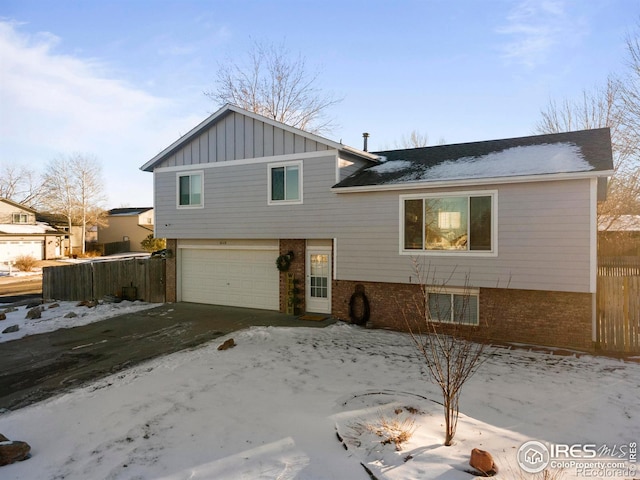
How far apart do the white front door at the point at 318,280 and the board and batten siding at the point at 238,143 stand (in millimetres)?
3190

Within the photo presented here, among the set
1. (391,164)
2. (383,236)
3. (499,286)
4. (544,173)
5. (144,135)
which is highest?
(144,135)

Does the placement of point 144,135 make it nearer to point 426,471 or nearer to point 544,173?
point 544,173

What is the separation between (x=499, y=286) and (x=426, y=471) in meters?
6.38

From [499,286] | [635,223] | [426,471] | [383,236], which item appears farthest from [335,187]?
[635,223]

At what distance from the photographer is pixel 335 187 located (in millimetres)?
11102

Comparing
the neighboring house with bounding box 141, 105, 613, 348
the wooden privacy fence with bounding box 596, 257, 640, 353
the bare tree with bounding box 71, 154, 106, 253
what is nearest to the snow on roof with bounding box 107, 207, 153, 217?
the bare tree with bounding box 71, 154, 106, 253

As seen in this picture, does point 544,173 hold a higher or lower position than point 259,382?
higher

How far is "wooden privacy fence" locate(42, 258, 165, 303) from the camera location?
1515 centimetres

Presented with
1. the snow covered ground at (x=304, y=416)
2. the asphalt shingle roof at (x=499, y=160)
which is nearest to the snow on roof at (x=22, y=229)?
the snow covered ground at (x=304, y=416)

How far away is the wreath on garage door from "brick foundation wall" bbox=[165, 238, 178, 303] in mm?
4788

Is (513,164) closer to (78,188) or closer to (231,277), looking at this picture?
(231,277)

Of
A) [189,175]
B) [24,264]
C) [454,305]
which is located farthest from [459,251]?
[24,264]

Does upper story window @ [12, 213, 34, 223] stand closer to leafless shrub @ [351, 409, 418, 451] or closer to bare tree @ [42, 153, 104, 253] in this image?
bare tree @ [42, 153, 104, 253]

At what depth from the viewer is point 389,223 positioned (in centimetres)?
1047
